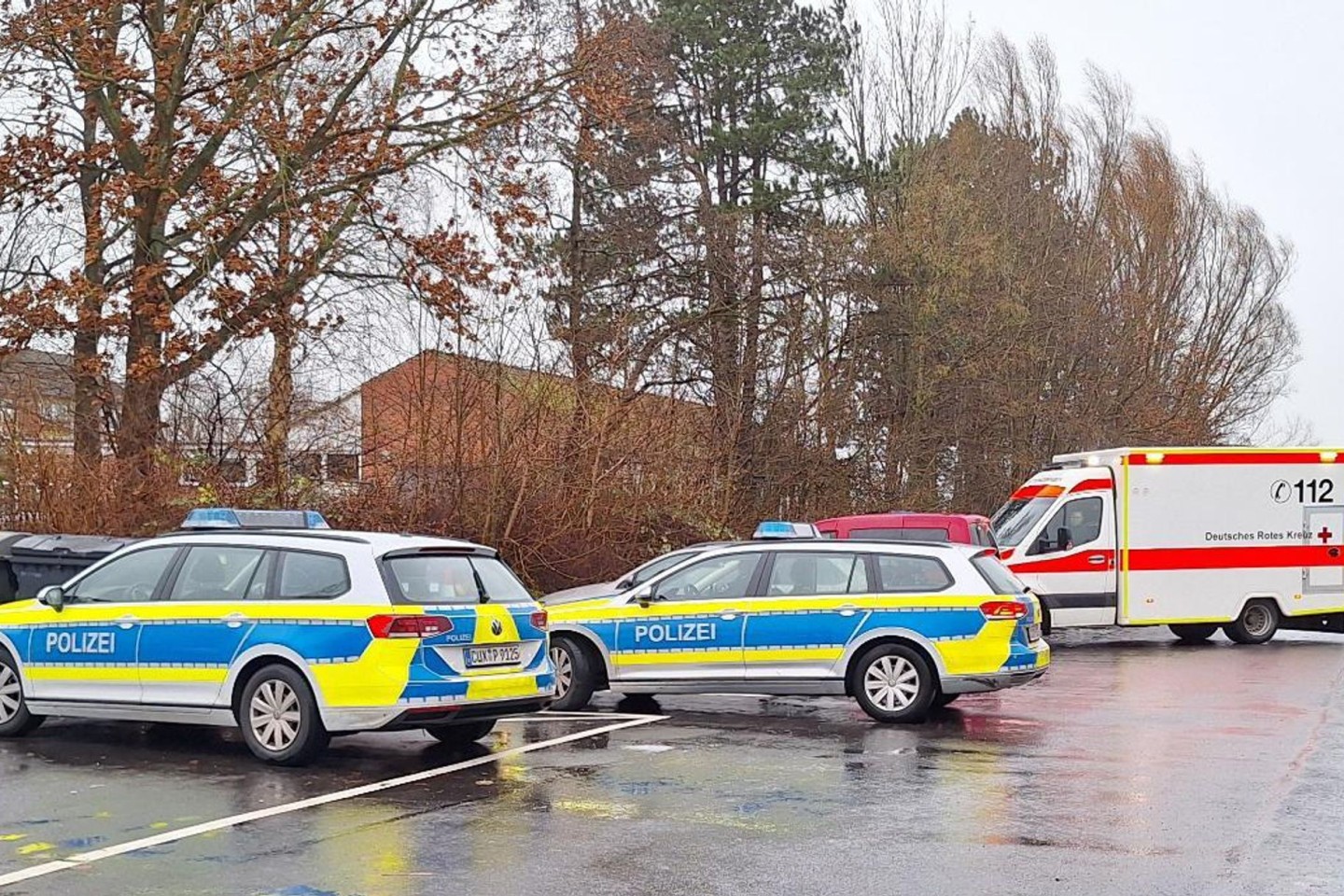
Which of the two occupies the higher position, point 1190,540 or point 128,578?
point 1190,540

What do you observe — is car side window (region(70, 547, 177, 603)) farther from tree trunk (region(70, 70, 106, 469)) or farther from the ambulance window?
the ambulance window

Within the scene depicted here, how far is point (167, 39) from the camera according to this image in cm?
2167

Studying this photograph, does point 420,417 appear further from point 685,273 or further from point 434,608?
point 685,273

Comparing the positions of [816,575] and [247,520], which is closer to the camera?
[247,520]

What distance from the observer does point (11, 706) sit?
12.1 meters

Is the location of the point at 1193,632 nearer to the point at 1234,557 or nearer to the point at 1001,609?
the point at 1234,557

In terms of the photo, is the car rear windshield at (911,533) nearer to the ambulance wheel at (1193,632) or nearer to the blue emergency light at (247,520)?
the ambulance wheel at (1193,632)

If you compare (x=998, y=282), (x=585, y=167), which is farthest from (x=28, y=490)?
(x=998, y=282)

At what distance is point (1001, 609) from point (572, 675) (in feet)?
12.1

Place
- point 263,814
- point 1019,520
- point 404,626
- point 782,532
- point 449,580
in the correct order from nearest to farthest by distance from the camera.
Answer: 1. point 263,814
2. point 404,626
3. point 449,580
4. point 782,532
5. point 1019,520

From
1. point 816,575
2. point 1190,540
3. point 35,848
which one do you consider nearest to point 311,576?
point 35,848

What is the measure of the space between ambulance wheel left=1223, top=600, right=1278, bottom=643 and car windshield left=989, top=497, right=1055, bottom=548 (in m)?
3.11

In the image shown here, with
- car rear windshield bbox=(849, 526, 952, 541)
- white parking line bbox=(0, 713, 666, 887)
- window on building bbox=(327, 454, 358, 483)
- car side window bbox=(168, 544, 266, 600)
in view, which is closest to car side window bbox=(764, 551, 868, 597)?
white parking line bbox=(0, 713, 666, 887)

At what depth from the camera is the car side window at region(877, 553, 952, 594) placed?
527 inches
